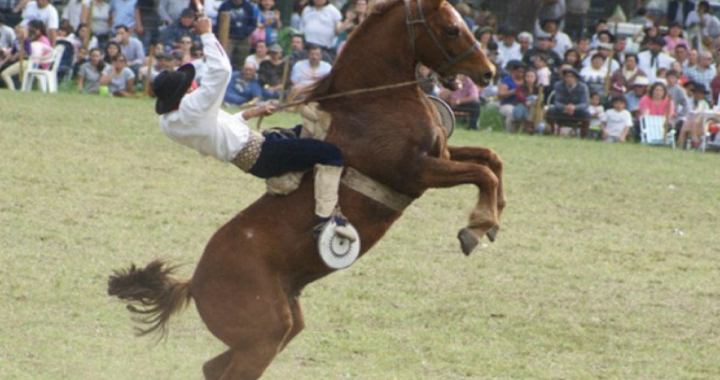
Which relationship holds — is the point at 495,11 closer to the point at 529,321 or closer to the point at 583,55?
the point at 583,55

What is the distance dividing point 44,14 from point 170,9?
6.31 feet

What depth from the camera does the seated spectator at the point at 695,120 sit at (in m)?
19.1

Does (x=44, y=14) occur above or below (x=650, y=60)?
above

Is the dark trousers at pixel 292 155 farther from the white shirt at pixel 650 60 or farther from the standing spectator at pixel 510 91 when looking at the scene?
the white shirt at pixel 650 60

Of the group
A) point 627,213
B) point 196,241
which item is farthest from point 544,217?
point 196,241

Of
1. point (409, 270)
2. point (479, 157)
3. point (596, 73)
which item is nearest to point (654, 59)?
point (596, 73)

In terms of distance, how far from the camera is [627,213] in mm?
13914

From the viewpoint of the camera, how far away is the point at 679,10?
26.2 metres

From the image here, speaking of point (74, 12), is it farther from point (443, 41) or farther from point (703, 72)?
point (443, 41)

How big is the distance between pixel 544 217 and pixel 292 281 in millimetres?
6842

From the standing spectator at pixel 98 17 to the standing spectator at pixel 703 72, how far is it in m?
8.92

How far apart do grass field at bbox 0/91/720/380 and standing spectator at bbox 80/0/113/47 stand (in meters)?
4.96

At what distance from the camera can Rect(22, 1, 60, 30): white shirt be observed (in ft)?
69.2

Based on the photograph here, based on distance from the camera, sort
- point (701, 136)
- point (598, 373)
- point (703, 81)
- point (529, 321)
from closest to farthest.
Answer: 1. point (598, 373)
2. point (529, 321)
3. point (701, 136)
4. point (703, 81)
